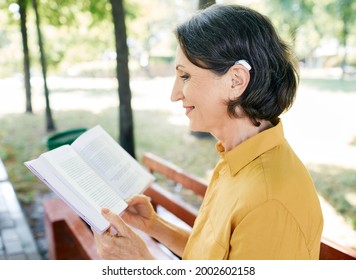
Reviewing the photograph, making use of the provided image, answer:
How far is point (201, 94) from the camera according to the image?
1254mm

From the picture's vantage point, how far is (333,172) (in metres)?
5.20

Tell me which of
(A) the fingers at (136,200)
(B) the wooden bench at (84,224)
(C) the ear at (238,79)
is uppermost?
(C) the ear at (238,79)

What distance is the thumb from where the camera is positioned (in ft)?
4.07

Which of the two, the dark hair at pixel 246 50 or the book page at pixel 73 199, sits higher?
the dark hair at pixel 246 50

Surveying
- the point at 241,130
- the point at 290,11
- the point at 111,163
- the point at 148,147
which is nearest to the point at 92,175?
the point at 111,163

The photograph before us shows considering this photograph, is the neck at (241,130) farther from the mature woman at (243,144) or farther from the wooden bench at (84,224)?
the wooden bench at (84,224)

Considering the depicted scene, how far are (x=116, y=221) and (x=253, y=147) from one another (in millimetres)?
501

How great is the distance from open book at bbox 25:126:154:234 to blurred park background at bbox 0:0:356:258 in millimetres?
529

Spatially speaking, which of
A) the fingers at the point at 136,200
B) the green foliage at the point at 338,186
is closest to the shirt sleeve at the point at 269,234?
the fingers at the point at 136,200

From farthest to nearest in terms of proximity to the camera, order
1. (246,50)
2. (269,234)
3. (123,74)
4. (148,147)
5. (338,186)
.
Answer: (148,147)
(123,74)
(338,186)
(246,50)
(269,234)

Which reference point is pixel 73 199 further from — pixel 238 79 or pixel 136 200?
pixel 238 79

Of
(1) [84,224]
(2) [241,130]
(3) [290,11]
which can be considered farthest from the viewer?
(3) [290,11]

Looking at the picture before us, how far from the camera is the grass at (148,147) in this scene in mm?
4668

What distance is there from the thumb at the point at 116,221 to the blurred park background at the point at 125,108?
0.67 metres
